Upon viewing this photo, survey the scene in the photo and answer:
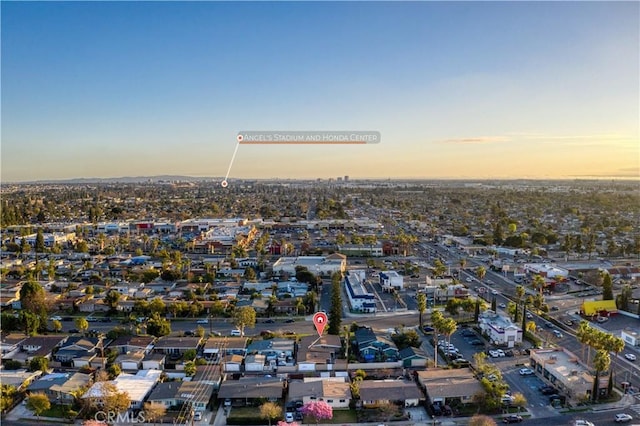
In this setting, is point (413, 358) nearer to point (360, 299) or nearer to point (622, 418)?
point (622, 418)

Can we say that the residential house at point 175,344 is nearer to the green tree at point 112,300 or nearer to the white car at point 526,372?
the green tree at point 112,300

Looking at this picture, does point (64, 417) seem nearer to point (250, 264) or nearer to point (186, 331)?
point (186, 331)

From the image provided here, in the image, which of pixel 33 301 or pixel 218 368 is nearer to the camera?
pixel 218 368

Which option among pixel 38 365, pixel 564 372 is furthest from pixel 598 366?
pixel 38 365

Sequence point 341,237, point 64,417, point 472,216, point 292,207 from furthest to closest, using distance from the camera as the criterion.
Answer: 1. point 292,207
2. point 472,216
3. point 341,237
4. point 64,417

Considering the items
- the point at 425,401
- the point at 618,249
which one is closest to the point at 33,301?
the point at 425,401
